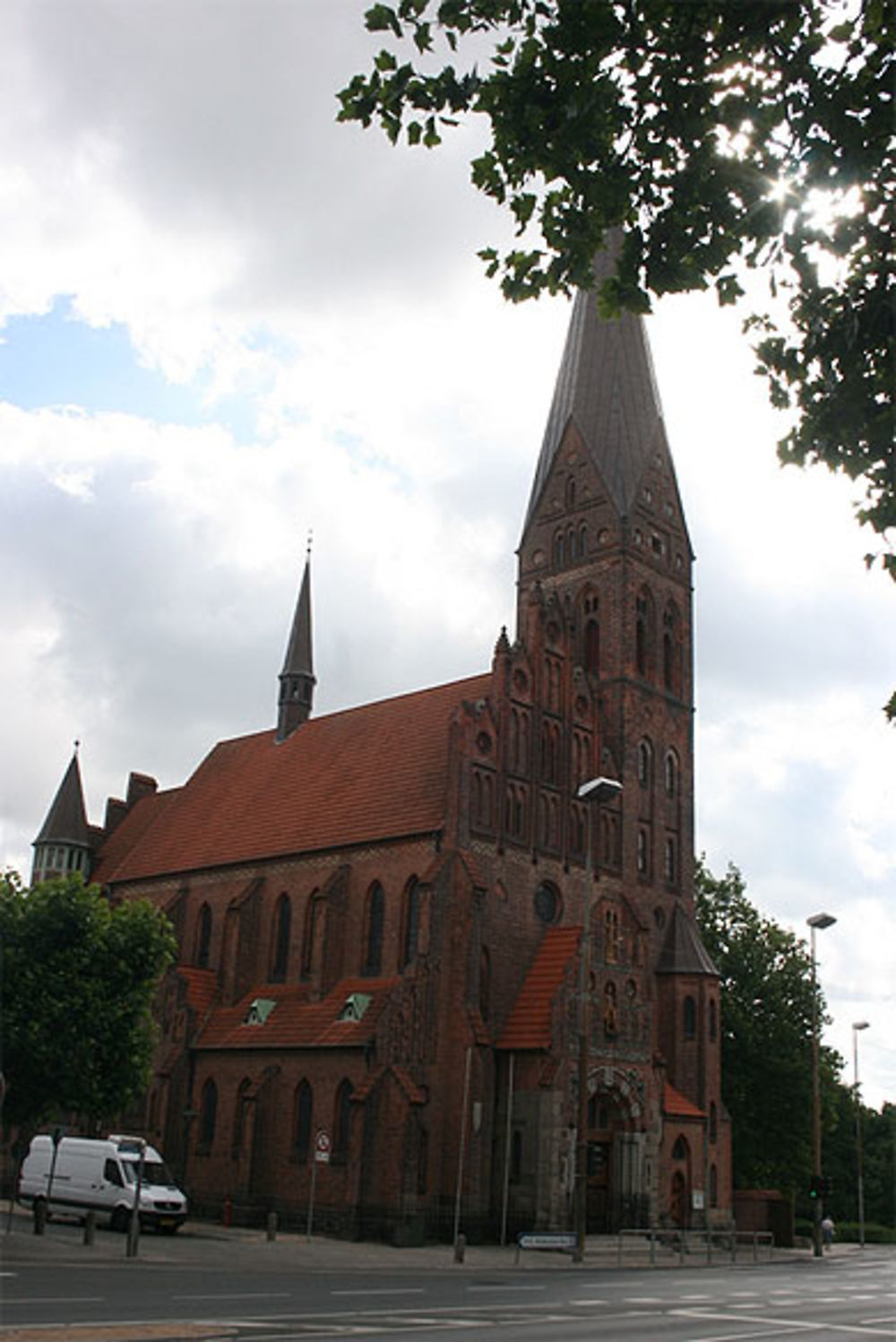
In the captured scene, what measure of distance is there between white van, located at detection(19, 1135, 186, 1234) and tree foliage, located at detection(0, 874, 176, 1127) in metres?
1.59

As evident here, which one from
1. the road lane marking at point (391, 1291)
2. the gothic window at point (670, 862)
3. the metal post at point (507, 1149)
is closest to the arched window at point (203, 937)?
the metal post at point (507, 1149)

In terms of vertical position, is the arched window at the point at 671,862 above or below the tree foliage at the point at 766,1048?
above

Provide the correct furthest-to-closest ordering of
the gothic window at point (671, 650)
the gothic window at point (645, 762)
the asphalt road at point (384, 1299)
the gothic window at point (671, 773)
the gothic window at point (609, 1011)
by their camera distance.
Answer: the gothic window at point (671, 650), the gothic window at point (671, 773), the gothic window at point (645, 762), the gothic window at point (609, 1011), the asphalt road at point (384, 1299)

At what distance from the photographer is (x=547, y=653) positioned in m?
48.9

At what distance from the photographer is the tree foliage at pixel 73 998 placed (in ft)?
113

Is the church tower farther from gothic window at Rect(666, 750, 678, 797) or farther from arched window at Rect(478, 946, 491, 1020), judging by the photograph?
arched window at Rect(478, 946, 491, 1020)

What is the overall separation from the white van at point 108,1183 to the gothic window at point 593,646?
24763 mm

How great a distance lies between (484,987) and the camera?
43.2m

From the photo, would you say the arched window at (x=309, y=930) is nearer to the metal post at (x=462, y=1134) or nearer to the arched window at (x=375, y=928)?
the arched window at (x=375, y=928)

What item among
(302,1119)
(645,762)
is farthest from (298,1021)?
(645,762)

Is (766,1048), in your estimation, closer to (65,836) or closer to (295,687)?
(295,687)

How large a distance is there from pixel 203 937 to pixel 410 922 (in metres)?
13.0

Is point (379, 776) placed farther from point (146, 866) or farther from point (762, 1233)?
point (762, 1233)

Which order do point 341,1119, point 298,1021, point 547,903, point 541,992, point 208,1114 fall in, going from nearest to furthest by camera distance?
point 341,1119 < point 541,992 < point 298,1021 < point 547,903 < point 208,1114
